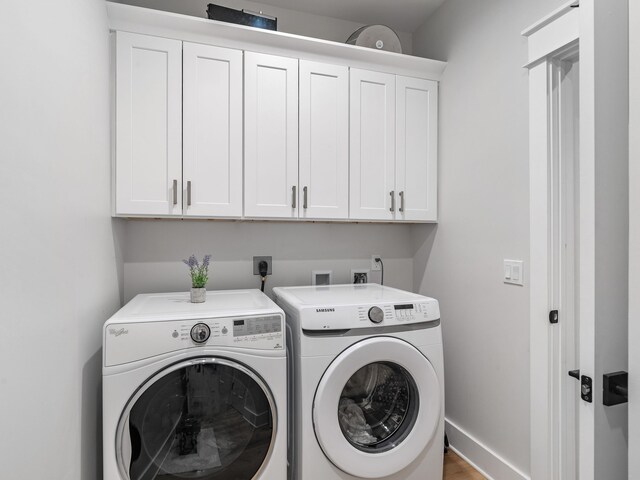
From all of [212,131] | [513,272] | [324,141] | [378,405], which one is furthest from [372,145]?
[378,405]

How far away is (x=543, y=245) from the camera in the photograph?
155cm

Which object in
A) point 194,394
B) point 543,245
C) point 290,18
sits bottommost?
point 194,394

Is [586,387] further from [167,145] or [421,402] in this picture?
[167,145]

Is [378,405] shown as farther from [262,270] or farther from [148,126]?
[148,126]

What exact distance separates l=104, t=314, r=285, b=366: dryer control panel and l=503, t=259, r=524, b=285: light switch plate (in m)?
1.12

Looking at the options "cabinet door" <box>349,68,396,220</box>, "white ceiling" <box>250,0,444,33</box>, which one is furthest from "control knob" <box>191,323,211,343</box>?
"white ceiling" <box>250,0,444,33</box>

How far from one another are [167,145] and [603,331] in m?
1.80

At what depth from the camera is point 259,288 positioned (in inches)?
86.7

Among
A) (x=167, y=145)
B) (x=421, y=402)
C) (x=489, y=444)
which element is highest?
(x=167, y=145)

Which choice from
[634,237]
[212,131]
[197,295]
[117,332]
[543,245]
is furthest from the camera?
[212,131]

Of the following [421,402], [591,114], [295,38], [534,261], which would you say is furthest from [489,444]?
[295,38]

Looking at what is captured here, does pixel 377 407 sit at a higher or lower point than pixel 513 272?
lower

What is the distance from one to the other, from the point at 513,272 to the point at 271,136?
140cm

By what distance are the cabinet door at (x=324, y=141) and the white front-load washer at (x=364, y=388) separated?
0.57 metres
